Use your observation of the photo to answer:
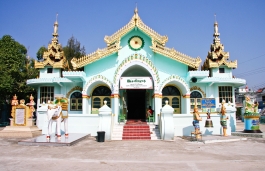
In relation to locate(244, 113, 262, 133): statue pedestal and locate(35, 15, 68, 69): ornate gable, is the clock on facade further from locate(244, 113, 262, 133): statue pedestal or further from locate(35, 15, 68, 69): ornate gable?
locate(244, 113, 262, 133): statue pedestal

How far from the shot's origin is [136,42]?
1678 centimetres

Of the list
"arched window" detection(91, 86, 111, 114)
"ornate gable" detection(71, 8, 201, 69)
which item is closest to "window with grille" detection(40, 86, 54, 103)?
"arched window" detection(91, 86, 111, 114)

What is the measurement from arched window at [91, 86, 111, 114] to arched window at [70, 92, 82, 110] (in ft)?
3.81

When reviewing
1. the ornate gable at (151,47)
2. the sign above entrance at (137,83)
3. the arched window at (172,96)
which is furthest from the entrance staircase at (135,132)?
the ornate gable at (151,47)

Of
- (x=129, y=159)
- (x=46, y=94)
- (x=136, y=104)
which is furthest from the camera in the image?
(x=136, y=104)

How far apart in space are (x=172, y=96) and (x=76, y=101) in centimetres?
694

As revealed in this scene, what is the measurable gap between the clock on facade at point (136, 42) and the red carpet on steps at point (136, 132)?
17.6 ft

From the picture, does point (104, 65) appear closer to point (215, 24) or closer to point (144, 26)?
point (144, 26)

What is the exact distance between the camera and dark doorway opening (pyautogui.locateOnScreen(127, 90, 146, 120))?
18.6 metres

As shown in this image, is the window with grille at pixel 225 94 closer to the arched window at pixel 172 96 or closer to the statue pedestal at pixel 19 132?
the arched window at pixel 172 96

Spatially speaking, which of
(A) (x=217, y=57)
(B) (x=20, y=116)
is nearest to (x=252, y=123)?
(A) (x=217, y=57)

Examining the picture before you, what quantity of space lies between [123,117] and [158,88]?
119 inches

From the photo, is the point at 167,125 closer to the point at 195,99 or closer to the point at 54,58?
the point at 195,99

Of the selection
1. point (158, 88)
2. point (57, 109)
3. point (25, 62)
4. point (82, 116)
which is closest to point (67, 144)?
point (57, 109)
